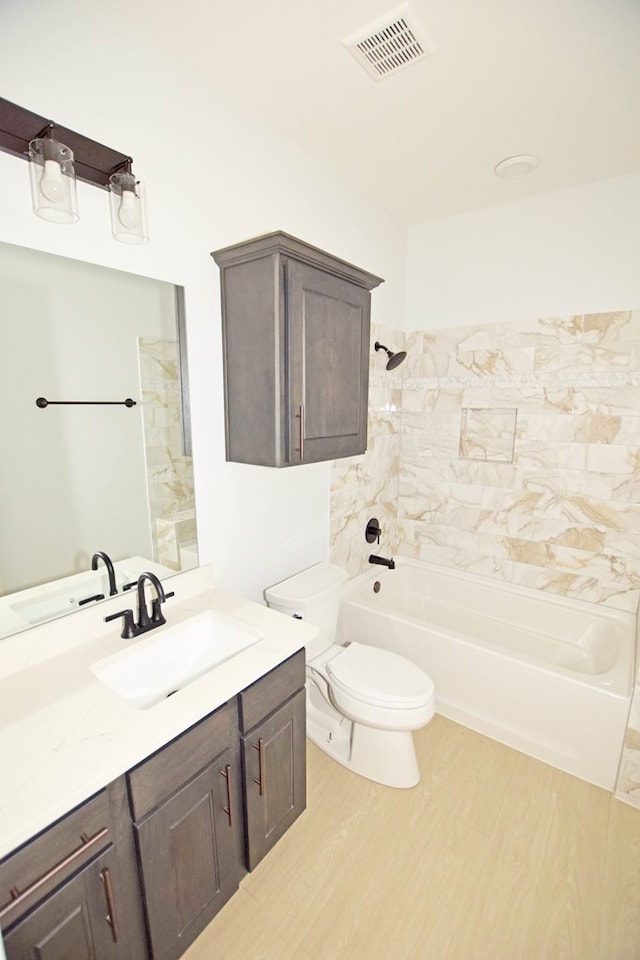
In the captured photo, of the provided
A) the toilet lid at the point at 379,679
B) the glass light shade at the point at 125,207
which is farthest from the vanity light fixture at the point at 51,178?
the toilet lid at the point at 379,679

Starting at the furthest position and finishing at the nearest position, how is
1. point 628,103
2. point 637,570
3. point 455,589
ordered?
1. point 455,589
2. point 637,570
3. point 628,103

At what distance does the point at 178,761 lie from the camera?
3.43 ft

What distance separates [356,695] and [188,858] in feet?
2.61

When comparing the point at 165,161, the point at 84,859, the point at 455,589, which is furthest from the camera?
the point at 455,589

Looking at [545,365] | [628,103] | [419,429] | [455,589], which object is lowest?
[455,589]

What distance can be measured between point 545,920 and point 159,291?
2.41 m

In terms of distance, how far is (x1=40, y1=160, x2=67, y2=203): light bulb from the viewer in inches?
40.6

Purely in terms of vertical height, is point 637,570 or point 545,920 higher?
point 637,570

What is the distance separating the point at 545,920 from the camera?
1.32 m

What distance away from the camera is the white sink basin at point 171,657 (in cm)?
126

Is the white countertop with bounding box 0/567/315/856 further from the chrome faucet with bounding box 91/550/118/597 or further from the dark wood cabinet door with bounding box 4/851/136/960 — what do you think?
the dark wood cabinet door with bounding box 4/851/136/960

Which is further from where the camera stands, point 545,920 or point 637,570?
point 637,570

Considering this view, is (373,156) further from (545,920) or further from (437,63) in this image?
(545,920)

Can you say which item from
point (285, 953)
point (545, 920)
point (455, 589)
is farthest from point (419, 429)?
point (285, 953)
